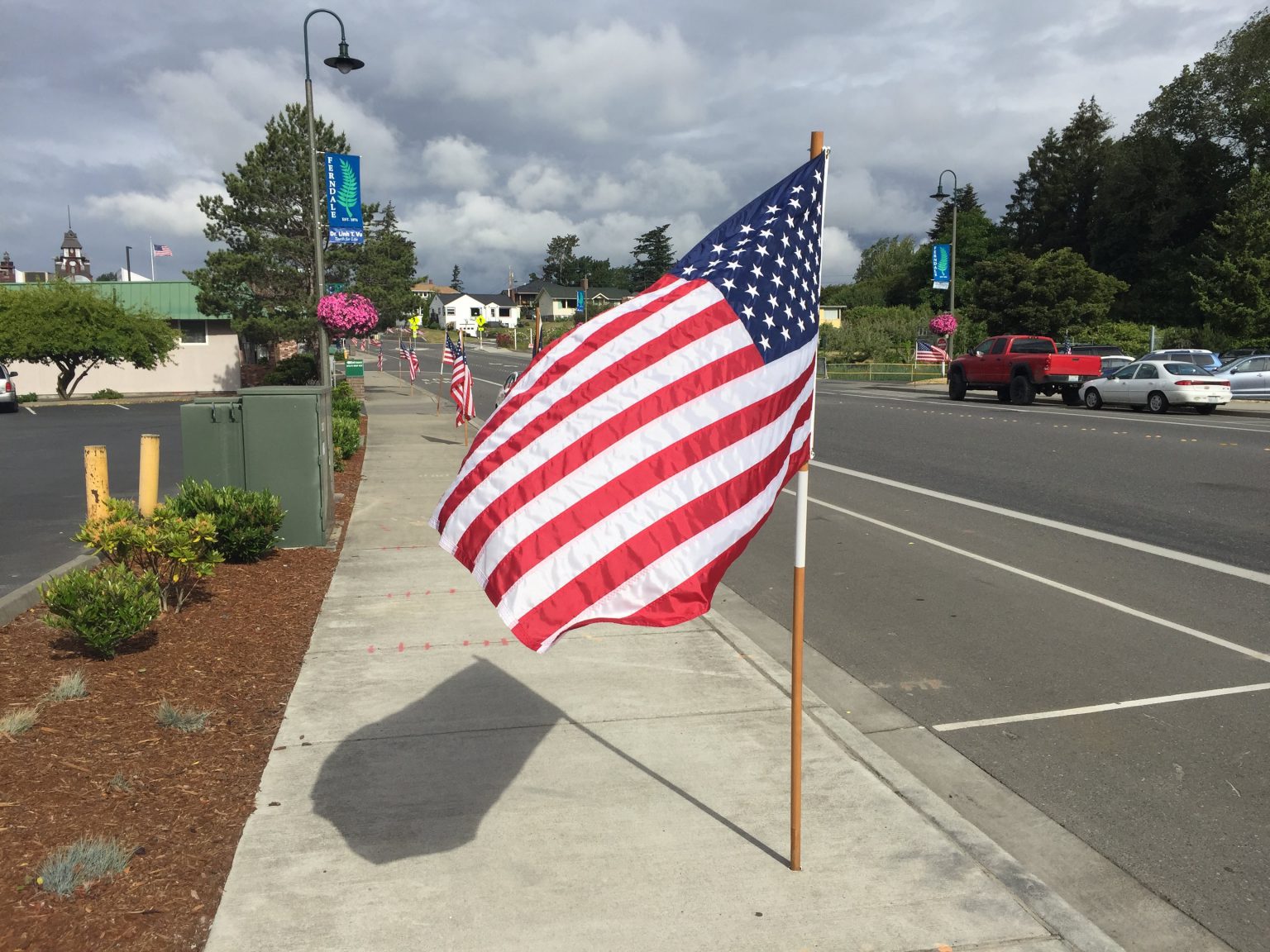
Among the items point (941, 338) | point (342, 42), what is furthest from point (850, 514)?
point (941, 338)

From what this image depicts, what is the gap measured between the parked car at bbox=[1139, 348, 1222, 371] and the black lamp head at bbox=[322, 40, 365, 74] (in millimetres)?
Result: 21506

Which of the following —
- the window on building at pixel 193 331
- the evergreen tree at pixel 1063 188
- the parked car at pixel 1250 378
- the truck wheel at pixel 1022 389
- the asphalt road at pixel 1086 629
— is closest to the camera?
the asphalt road at pixel 1086 629

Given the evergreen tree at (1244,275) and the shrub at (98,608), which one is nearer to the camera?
the shrub at (98,608)

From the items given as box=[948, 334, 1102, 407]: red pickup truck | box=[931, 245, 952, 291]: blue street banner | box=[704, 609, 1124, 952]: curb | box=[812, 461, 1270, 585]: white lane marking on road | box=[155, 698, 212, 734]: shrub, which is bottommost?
box=[704, 609, 1124, 952]: curb

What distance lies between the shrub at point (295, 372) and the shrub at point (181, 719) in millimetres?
26845

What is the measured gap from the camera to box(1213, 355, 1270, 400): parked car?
Answer: 28.8 m

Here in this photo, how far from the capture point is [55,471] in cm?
1644

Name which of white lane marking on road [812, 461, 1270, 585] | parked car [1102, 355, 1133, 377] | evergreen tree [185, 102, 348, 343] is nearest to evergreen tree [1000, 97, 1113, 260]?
parked car [1102, 355, 1133, 377]

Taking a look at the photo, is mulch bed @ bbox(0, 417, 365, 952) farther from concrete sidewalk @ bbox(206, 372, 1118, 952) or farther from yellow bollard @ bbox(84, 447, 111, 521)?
yellow bollard @ bbox(84, 447, 111, 521)

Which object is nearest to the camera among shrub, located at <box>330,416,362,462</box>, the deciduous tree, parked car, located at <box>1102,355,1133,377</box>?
shrub, located at <box>330,416,362,462</box>

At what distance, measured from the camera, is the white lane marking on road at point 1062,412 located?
69.9ft

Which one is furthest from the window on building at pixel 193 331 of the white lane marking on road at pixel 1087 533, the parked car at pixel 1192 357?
the parked car at pixel 1192 357

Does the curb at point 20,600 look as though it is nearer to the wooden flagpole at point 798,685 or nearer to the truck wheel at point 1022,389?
the wooden flagpole at point 798,685

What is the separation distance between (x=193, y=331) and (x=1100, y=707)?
4127 centimetres
